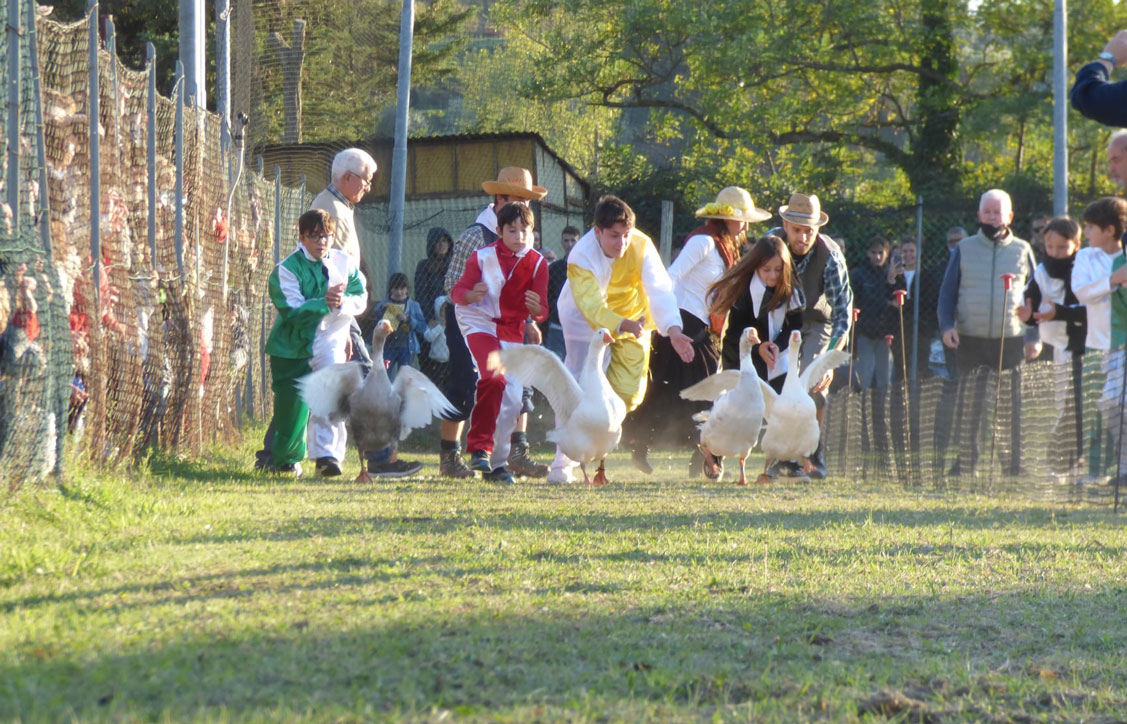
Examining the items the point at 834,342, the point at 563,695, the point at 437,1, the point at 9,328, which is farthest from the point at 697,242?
the point at 437,1

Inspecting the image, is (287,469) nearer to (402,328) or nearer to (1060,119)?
(402,328)

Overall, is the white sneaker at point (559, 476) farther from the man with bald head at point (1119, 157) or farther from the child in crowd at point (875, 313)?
the child in crowd at point (875, 313)

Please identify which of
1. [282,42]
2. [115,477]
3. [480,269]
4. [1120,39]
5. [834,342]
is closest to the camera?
[1120,39]

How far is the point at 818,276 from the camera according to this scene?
35.2ft

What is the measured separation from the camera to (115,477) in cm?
766

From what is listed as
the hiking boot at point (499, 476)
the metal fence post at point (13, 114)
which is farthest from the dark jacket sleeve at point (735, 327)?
the metal fence post at point (13, 114)

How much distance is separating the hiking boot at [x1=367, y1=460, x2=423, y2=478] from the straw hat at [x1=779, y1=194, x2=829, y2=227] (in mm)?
3433

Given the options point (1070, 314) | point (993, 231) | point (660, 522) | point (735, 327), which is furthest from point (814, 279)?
point (660, 522)

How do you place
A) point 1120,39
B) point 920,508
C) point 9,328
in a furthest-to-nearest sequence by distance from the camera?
point 920,508, point 9,328, point 1120,39

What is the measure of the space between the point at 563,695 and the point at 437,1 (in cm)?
3201

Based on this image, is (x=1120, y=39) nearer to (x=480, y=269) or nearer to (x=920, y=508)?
(x=920, y=508)

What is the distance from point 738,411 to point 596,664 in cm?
563

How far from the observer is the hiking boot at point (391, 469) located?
1002 centimetres

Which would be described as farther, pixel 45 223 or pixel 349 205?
pixel 349 205
